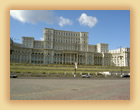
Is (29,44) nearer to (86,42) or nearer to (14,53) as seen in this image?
(14,53)

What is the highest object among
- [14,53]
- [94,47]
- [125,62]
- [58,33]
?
[58,33]

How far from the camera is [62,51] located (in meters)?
109

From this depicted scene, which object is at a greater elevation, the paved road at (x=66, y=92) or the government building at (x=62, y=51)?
the government building at (x=62, y=51)

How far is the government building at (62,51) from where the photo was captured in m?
101

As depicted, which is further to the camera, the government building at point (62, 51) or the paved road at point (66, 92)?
the government building at point (62, 51)

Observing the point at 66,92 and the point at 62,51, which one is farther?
the point at 62,51

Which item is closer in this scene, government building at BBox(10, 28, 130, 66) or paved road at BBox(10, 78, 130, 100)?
paved road at BBox(10, 78, 130, 100)

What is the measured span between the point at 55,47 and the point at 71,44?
17648mm

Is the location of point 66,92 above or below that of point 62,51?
below

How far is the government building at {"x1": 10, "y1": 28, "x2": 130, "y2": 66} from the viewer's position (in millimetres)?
101125

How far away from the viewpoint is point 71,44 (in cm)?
12012

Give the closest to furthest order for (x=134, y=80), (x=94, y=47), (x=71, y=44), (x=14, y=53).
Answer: (x=134, y=80), (x=14, y=53), (x=71, y=44), (x=94, y=47)

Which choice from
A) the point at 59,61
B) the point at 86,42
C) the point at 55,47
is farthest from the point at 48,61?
the point at 86,42

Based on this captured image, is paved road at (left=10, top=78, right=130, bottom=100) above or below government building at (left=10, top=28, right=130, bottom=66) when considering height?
below
